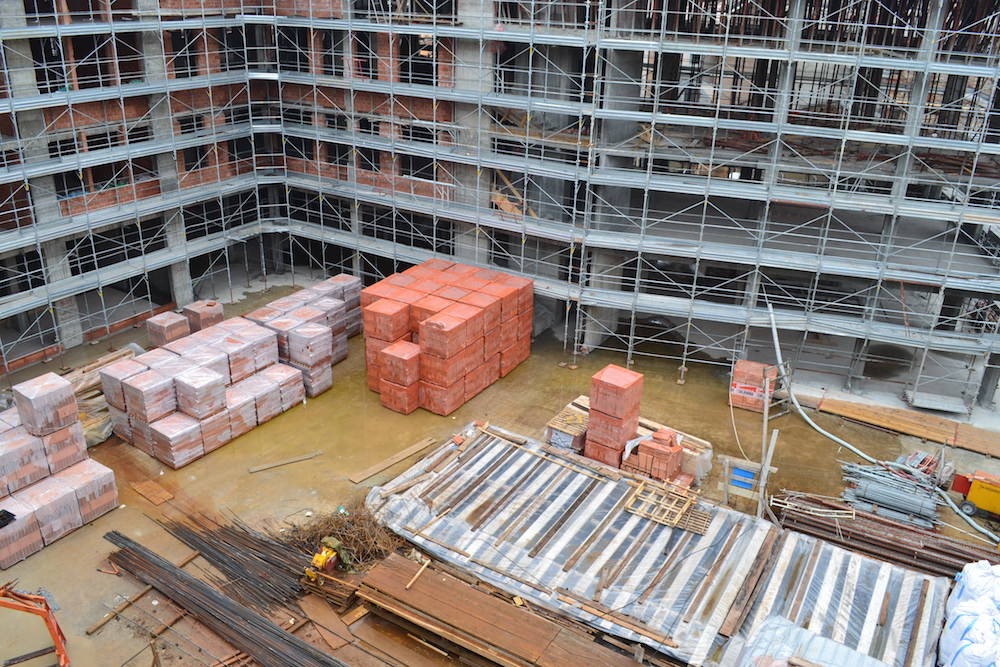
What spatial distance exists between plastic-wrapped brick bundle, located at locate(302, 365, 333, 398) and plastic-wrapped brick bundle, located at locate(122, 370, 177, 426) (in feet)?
11.4

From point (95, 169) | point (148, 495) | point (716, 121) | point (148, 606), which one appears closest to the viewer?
point (148, 606)

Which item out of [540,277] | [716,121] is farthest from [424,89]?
[716,121]

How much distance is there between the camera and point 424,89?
24.6 m

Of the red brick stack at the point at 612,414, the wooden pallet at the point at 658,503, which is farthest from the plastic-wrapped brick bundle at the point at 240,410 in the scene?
the wooden pallet at the point at 658,503

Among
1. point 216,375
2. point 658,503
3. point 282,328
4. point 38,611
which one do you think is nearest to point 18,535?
point 38,611

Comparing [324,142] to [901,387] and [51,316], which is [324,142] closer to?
[51,316]

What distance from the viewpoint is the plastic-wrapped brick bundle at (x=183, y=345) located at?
68.4 feet

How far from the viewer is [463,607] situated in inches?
575

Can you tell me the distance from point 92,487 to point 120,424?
3.01 m

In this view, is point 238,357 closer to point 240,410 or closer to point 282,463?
point 240,410

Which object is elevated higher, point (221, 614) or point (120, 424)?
point (120, 424)

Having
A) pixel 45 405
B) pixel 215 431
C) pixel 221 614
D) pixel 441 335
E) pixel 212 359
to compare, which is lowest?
pixel 221 614

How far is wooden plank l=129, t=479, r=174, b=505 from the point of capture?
18000mm

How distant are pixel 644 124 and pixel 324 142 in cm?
1063
